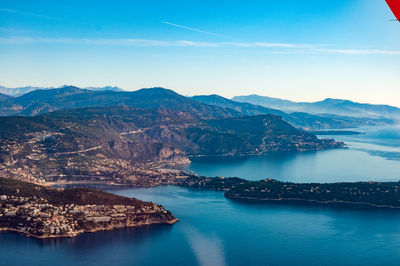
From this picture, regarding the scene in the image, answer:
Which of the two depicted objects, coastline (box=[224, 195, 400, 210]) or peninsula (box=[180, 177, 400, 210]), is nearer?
coastline (box=[224, 195, 400, 210])

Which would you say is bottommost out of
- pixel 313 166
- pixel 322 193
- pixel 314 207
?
pixel 314 207

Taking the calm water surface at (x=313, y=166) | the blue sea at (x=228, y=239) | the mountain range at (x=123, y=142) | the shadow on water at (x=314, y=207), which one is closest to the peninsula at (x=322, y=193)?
the shadow on water at (x=314, y=207)

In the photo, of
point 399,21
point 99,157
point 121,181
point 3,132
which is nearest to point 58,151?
point 99,157

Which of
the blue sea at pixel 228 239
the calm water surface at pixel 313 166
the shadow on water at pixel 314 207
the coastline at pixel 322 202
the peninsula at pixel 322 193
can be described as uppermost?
the calm water surface at pixel 313 166

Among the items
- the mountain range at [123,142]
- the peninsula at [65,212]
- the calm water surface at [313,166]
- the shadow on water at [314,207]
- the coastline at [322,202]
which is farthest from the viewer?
the calm water surface at [313,166]

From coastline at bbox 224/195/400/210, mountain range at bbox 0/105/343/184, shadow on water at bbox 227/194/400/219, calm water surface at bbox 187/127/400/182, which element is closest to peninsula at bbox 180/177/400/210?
coastline at bbox 224/195/400/210

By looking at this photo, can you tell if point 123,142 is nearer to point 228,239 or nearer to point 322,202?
point 322,202

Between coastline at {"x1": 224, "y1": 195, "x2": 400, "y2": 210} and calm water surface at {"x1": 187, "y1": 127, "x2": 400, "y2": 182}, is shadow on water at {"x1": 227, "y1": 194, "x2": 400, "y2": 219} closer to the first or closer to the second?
coastline at {"x1": 224, "y1": 195, "x2": 400, "y2": 210}

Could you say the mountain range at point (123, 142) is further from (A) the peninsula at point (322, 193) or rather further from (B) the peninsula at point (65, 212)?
(B) the peninsula at point (65, 212)

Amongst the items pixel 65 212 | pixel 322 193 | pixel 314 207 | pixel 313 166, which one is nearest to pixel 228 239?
pixel 65 212
